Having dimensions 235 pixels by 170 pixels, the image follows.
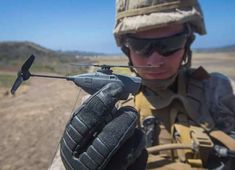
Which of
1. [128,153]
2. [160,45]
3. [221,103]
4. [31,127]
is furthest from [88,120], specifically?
[31,127]

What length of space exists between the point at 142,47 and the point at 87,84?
0.77 m

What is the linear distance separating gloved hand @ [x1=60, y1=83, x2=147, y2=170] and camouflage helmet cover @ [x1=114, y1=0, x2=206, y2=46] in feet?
2.70

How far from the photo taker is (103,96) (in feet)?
6.10

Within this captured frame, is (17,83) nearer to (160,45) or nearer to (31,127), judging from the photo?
(160,45)

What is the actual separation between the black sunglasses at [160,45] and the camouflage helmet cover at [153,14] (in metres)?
0.09

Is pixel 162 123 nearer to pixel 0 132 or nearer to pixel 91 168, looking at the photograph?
pixel 91 168

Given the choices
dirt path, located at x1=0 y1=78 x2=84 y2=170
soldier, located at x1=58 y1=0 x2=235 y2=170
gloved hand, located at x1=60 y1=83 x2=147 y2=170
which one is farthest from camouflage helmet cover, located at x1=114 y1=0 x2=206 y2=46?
dirt path, located at x1=0 y1=78 x2=84 y2=170

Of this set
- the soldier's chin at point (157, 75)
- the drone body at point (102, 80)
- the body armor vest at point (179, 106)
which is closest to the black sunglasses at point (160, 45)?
the soldier's chin at point (157, 75)

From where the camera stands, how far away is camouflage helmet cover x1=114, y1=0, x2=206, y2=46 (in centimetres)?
256

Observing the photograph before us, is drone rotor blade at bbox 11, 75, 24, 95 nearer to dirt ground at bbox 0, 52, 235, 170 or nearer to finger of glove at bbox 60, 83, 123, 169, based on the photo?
finger of glove at bbox 60, 83, 123, 169

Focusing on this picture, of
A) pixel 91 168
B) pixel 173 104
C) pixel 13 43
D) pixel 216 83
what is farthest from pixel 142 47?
pixel 13 43

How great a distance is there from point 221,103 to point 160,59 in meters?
0.61

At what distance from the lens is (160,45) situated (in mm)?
2586

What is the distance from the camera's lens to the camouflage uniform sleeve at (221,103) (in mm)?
2787
